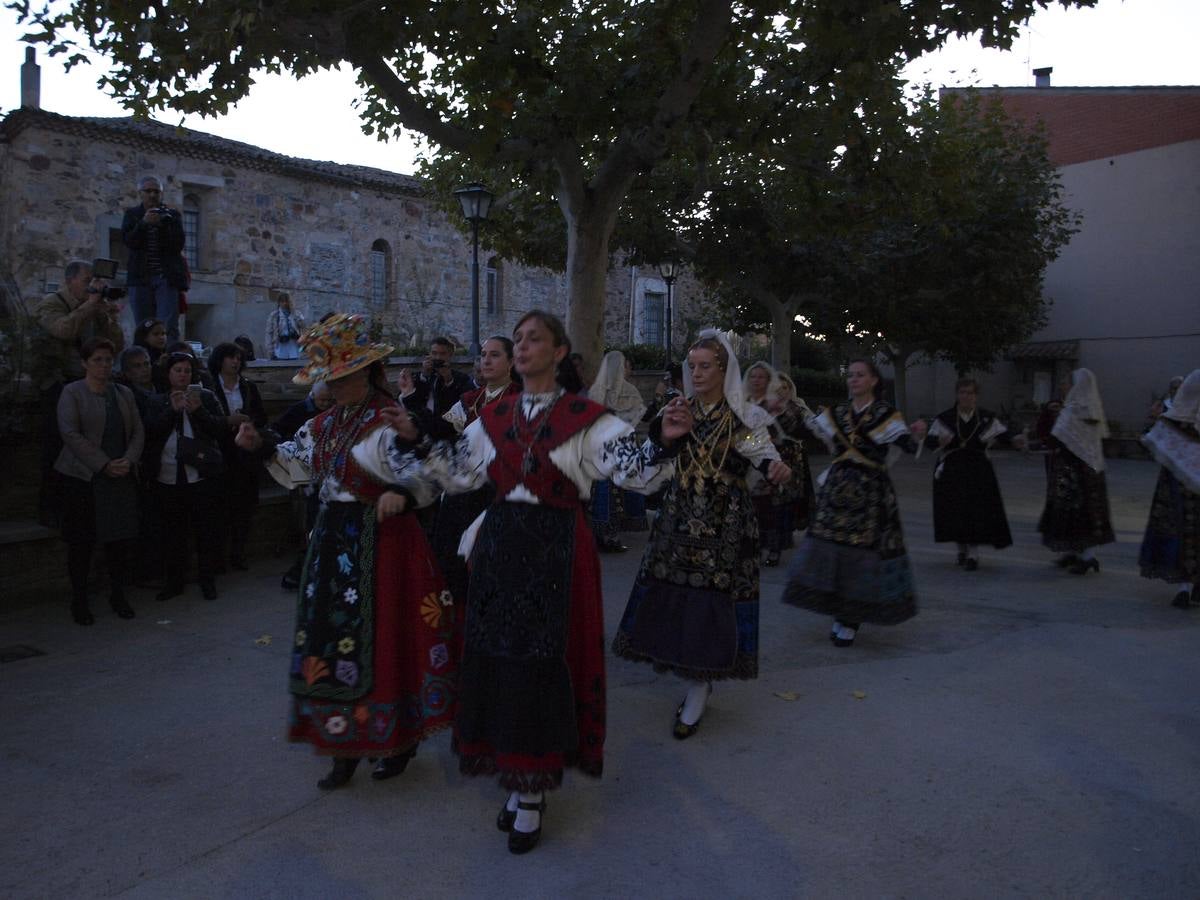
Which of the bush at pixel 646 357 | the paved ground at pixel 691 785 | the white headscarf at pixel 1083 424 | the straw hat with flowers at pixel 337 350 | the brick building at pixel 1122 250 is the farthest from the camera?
the brick building at pixel 1122 250

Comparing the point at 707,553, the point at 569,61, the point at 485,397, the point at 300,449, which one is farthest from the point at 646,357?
the point at 300,449

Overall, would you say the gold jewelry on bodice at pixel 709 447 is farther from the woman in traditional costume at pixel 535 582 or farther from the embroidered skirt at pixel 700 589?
the woman in traditional costume at pixel 535 582

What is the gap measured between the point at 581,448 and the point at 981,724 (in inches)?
104

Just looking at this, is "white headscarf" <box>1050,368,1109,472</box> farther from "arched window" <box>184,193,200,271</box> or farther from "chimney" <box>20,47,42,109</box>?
"chimney" <box>20,47,42,109</box>

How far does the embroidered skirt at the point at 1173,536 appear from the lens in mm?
7258

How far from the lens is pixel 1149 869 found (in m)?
3.35

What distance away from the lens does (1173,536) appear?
24.2ft

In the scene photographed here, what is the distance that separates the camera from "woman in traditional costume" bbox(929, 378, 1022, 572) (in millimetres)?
8820

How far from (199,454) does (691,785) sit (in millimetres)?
Answer: 4710

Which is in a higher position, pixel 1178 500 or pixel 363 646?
pixel 1178 500

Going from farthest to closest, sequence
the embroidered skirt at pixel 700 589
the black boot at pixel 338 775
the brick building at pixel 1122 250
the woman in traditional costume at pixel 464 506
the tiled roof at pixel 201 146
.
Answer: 1. the brick building at pixel 1122 250
2. the tiled roof at pixel 201 146
3. the woman in traditional costume at pixel 464 506
4. the embroidered skirt at pixel 700 589
5. the black boot at pixel 338 775

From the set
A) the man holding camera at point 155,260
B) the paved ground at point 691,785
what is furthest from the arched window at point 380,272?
the paved ground at point 691,785

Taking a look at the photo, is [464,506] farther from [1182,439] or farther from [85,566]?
[1182,439]

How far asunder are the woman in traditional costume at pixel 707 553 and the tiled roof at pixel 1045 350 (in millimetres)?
25297
